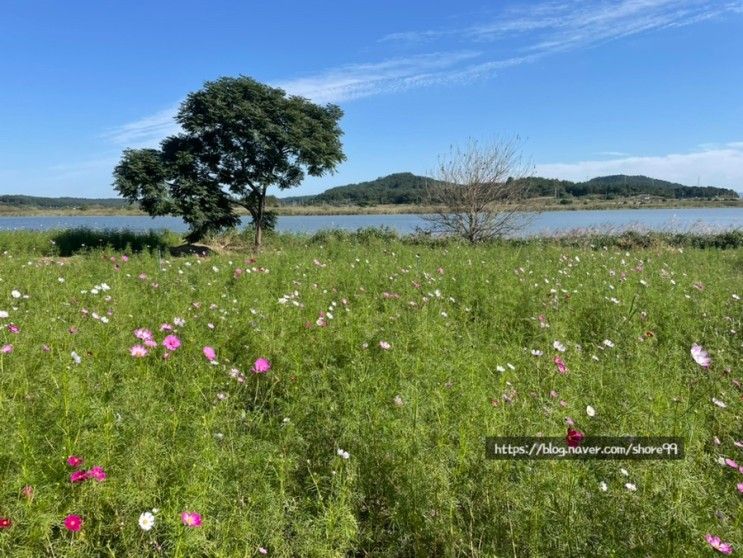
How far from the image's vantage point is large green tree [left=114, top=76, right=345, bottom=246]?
634 inches

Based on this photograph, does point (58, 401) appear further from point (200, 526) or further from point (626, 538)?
point (626, 538)

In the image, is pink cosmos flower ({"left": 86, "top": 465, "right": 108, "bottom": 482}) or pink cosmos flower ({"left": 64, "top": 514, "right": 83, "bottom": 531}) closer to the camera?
pink cosmos flower ({"left": 64, "top": 514, "right": 83, "bottom": 531})

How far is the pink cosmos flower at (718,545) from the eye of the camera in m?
1.39

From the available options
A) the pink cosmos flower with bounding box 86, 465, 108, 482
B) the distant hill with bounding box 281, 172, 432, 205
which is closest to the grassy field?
the pink cosmos flower with bounding box 86, 465, 108, 482

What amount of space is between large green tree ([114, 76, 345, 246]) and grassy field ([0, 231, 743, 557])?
1275 cm

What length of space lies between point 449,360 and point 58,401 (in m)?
2.20

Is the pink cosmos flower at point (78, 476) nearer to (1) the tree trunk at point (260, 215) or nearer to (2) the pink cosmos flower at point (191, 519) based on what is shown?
(2) the pink cosmos flower at point (191, 519)

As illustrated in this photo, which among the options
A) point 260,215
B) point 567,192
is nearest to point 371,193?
point 567,192

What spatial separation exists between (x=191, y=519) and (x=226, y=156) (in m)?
17.4

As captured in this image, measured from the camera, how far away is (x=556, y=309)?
4949 millimetres

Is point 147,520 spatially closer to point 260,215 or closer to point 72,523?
point 72,523

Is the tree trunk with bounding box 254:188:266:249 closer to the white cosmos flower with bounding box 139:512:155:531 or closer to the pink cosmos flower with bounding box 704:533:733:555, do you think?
the white cosmos flower with bounding box 139:512:155:531

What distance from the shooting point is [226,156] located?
57.2 feet

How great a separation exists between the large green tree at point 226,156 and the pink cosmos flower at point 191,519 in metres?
15.7
